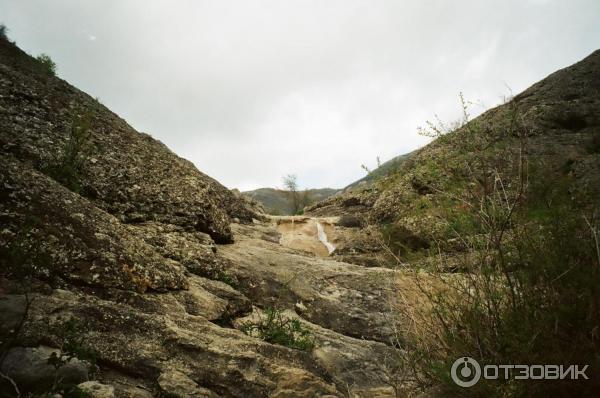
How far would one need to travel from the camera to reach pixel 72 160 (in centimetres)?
639

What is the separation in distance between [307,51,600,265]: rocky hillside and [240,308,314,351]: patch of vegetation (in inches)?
65.5

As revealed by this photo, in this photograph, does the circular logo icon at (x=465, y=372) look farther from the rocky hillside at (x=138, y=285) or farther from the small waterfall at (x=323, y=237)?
the small waterfall at (x=323, y=237)

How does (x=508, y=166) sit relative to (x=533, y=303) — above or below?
above

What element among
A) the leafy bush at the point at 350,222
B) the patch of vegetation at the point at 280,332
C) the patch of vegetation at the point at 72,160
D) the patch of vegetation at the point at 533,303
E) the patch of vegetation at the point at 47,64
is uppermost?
the patch of vegetation at the point at 47,64

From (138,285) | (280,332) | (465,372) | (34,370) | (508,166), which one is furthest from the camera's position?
→ (508,166)

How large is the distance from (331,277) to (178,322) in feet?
14.1

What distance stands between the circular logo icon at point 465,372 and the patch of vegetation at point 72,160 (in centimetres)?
617

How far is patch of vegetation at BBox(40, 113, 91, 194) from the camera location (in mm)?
5988

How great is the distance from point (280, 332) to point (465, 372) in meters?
2.90

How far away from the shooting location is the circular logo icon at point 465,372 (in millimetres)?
2783

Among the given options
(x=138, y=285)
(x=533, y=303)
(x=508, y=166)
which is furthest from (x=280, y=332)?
(x=508, y=166)

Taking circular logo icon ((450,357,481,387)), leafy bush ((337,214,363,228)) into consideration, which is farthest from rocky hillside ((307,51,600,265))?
circular logo icon ((450,357,481,387))

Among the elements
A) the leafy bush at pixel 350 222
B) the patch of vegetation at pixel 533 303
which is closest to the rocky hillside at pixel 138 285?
the patch of vegetation at pixel 533 303

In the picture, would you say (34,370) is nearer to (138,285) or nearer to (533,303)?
(138,285)
